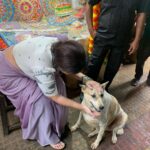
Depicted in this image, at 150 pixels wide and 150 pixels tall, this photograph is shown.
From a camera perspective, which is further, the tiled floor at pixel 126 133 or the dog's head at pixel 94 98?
the tiled floor at pixel 126 133

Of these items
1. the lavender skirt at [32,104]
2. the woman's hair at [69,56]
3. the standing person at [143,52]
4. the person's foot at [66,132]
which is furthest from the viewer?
the standing person at [143,52]

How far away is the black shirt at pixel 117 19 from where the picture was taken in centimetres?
145

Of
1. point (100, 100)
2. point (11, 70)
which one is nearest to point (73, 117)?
point (100, 100)

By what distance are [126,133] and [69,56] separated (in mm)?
912

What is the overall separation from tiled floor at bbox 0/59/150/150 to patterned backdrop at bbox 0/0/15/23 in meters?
0.97

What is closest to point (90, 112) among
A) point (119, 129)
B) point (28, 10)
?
point (119, 129)

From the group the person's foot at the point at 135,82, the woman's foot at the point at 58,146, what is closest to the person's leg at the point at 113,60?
the person's foot at the point at 135,82

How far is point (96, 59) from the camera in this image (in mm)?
1732

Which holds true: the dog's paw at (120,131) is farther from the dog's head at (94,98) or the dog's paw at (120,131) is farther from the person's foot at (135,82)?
the person's foot at (135,82)

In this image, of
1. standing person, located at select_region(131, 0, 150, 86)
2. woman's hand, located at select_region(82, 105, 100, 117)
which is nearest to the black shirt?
standing person, located at select_region(131, 0, 150, 86)

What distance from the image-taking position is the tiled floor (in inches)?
62.2

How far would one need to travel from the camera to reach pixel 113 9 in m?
1.46

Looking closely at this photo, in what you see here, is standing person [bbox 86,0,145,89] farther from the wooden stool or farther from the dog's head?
the wooden stool

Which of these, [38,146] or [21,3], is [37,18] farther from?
[38,146]
